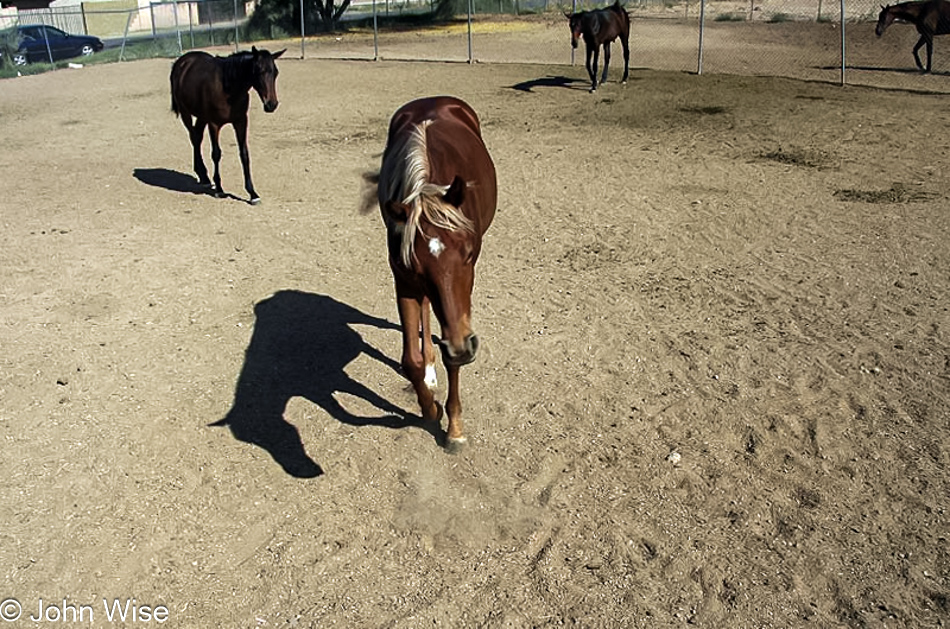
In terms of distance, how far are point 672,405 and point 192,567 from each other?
2956 mm

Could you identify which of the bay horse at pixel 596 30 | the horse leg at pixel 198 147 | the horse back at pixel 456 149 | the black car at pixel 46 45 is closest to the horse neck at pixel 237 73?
the horse leg at pixel 198 147

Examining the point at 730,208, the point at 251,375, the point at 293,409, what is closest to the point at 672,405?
the point at 293,409

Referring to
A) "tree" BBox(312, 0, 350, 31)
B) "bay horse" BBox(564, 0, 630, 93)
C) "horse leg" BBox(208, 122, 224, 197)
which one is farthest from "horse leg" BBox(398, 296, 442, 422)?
"tree" BBox(312, 0, 350, 31)

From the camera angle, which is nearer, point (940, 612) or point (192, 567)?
point (940, 612)

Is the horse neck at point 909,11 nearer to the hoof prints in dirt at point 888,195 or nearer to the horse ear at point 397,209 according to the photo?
the hoof prints in dirt at point 888,195

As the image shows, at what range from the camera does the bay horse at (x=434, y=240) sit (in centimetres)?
350

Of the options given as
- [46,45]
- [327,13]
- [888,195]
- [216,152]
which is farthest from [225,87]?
[327,13]

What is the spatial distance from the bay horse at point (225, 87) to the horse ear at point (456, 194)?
568 cm

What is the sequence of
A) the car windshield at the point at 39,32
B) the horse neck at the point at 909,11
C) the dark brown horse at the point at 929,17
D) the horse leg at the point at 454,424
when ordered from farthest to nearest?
the car windshield at the point at 39,32 < the horse neck at the point at 909,11 < the dark brown horse at the point at 929,17 < the horse leg at the point at 454,424

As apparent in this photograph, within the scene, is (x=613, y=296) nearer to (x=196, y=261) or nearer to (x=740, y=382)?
(x=740, y=382)

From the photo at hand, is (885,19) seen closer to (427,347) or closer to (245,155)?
(245,155)

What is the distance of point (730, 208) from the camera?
28.0 ft

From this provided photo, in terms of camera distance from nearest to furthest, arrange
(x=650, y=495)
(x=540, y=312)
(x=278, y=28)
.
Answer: (x=650, y=495)
(x=540, y=312)
(x=278, y=28)

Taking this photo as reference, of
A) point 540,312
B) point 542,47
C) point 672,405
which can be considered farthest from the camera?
point 542,47
